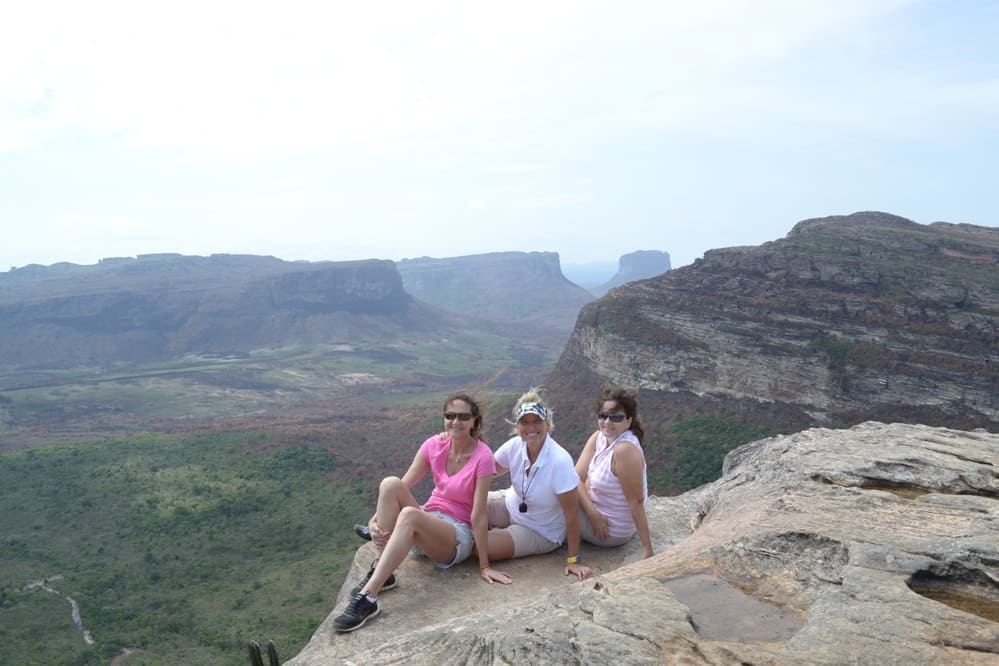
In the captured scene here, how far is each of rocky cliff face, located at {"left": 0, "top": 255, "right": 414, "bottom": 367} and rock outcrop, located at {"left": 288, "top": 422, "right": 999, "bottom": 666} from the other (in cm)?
13940

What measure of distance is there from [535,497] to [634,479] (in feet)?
4.07

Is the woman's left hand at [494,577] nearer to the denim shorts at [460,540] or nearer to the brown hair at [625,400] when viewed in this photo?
the denim shorts at [460,540]

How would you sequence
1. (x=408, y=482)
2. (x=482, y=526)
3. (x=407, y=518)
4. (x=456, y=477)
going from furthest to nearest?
1. (x=408, y=482)
2. (x=456, y=477)
3. (x=482, y=526)
4. (x=407, y=518)

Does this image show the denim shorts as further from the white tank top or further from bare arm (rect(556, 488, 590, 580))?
the white tank top

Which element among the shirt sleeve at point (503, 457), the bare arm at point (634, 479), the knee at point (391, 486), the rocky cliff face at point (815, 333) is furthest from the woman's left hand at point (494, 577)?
the rocky cliff face at point (815, 333)

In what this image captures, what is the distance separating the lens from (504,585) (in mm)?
7840

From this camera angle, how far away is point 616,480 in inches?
334

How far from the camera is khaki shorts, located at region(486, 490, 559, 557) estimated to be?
834 centimetres

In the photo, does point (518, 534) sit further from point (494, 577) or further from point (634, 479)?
point (634, 479)

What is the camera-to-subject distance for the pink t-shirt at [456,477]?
8.07m

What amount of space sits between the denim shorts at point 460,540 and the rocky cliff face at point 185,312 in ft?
455

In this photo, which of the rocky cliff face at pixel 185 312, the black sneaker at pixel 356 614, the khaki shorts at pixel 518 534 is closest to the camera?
the black sneaker at pixel 356 614

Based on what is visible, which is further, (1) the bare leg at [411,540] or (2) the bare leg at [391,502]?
(2) the bare leg at [391,502]

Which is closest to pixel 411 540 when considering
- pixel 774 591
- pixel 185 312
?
pixel 774 591
